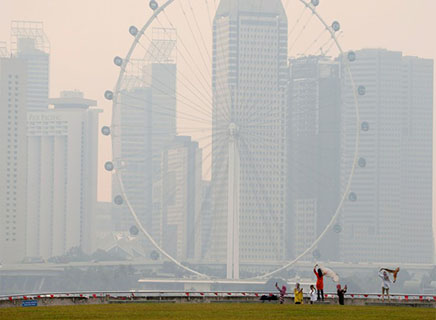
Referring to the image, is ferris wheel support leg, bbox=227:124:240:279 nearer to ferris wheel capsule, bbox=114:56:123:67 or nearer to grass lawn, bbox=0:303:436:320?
ferris wheel capsule, bbox=114:56:123:67

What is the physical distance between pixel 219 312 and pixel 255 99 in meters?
130

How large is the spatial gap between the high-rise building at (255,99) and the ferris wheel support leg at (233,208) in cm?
3715

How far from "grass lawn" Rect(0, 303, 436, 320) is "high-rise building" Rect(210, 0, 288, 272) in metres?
102

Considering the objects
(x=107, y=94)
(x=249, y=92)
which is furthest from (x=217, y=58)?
(x=107, y=94)

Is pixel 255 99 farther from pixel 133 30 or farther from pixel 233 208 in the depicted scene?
pixel 133 30

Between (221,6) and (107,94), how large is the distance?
7796 centimetres

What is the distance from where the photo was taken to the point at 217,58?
155625 mm

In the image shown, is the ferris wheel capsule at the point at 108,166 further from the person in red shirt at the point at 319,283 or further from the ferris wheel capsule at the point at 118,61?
the person in red shirt at the point at 319,283

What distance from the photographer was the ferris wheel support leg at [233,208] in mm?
82537

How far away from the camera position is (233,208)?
9006 centimetres

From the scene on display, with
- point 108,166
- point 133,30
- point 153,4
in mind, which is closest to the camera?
point 153,4

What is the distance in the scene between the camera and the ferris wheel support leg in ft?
271

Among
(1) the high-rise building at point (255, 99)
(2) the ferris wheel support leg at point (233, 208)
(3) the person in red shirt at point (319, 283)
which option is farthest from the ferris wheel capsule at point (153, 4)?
(1) the high-rise building at point (255, 99)

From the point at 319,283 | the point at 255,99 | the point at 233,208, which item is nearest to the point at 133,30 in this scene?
the point at 233,208
